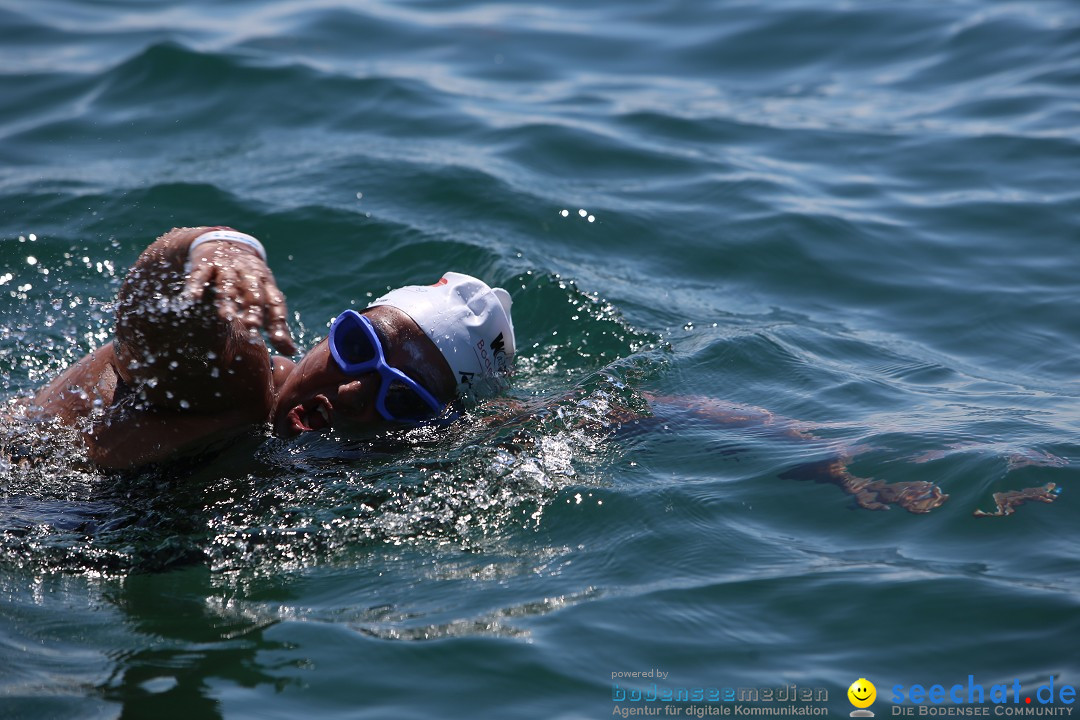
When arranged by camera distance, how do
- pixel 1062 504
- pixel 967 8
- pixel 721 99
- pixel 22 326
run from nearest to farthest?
pixel 1062 504, pixel 22 326, pixel 721 99, pixel 967 8

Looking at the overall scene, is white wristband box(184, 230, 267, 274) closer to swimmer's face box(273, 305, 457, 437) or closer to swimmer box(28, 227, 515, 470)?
swimmer box(28, 227, 515, 470)

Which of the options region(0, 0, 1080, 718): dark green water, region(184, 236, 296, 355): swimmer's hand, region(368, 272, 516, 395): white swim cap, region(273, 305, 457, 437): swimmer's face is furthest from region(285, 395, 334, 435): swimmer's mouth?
region(184, 236, 296, 355): swimmer's hand

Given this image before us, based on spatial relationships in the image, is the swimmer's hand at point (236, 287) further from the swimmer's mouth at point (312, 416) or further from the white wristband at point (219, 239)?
the swimmer's mouth at point (312, 416)

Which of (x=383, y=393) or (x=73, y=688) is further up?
(x=383, y=393)

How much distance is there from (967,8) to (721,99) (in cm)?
378

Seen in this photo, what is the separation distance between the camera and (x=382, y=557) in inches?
166

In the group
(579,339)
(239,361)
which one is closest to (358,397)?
(239,361)

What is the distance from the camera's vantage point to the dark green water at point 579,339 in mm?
3699

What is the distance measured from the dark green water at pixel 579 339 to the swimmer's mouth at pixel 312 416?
0.35ft

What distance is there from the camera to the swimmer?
13.6 ft

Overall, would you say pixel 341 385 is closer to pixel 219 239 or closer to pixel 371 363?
pixel 371 363

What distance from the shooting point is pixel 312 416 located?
482cm

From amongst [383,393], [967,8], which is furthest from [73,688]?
[967,8]

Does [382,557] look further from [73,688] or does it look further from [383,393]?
[73,688]
